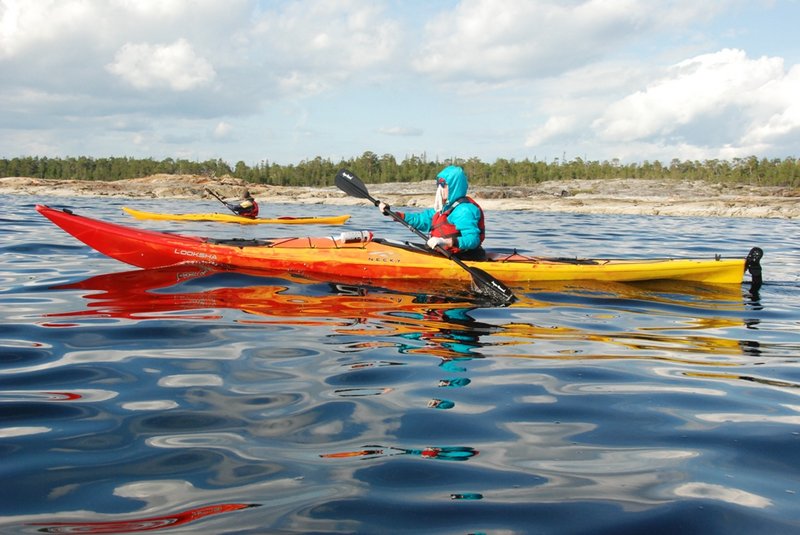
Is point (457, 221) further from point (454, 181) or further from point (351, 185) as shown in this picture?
point (351, 185)

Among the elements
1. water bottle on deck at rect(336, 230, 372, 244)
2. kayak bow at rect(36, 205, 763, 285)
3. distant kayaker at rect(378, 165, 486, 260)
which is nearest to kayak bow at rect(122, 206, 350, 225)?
kayak bow at rect(36, 205, 763, 285)

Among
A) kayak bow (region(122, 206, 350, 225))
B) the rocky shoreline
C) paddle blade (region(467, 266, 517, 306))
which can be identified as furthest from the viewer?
the rocky shoreline

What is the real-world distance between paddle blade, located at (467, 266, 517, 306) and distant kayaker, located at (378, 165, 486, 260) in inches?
30.5

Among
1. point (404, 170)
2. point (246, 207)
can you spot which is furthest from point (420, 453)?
point (404, 170)

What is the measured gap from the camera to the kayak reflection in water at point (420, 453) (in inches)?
103

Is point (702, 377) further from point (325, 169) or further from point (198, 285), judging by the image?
point (325, 169)

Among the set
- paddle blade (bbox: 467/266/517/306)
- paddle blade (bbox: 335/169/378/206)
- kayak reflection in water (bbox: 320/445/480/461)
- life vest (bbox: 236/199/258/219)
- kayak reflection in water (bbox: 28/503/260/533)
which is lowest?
kayak reflection in water (bbox: 320/445/480/461)

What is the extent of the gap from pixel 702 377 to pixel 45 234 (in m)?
12.4

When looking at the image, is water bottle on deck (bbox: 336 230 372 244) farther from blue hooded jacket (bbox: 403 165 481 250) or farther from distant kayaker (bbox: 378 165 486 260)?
blue hooded jacket (bbox: 403 165 481 250)

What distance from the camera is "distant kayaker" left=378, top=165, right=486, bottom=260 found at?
783 centimetres

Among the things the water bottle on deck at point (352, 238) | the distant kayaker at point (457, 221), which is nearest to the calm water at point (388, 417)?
the distant kayaker at point (457, 221)

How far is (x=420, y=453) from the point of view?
2664 mm

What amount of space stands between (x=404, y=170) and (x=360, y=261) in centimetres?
4832

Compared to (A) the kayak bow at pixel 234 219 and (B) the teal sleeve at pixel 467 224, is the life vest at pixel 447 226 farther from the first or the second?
(A) the kayak bow at pixel 234 219
